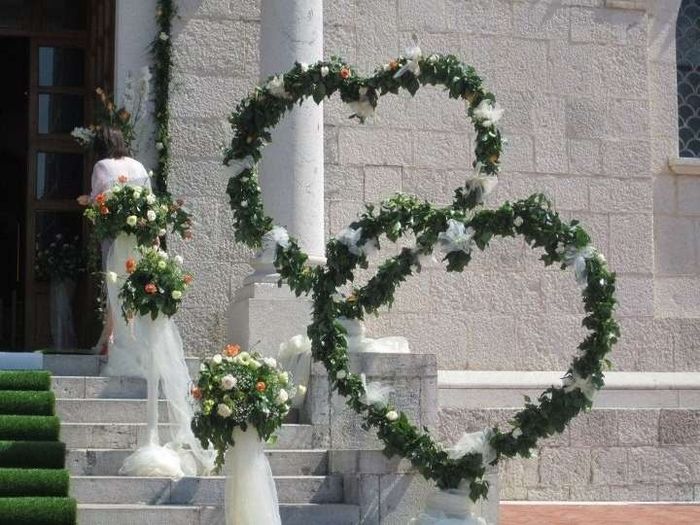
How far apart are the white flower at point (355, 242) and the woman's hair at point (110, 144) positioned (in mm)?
2422

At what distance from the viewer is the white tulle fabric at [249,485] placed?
8.62m

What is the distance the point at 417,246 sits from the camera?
10.1 m

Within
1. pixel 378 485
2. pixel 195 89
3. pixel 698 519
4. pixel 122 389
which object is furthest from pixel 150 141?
pixel 698 519

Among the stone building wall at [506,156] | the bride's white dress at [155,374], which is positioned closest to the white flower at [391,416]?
the bride's white dress at [155,374]

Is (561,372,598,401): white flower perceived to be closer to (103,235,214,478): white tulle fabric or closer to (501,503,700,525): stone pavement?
(501,503,700,525): stone pavement

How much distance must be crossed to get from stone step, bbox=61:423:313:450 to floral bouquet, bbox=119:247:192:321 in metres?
0.79

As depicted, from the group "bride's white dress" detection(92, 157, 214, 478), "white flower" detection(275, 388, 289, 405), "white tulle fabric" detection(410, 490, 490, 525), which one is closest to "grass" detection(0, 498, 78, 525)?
"bride's white dress" detection(92, 157, 214, 478)

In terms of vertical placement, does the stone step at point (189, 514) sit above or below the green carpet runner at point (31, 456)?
below

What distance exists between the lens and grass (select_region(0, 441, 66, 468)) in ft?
30.4

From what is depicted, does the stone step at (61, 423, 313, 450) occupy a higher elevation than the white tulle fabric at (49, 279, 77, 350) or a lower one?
lower

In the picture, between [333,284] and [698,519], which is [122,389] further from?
[698,519]

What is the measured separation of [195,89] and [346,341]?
3.84 m

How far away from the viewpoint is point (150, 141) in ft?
42.1

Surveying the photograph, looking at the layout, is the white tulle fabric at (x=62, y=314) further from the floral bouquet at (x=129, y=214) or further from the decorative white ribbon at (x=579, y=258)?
the decorative white ribbon at (x=579, y=258)
